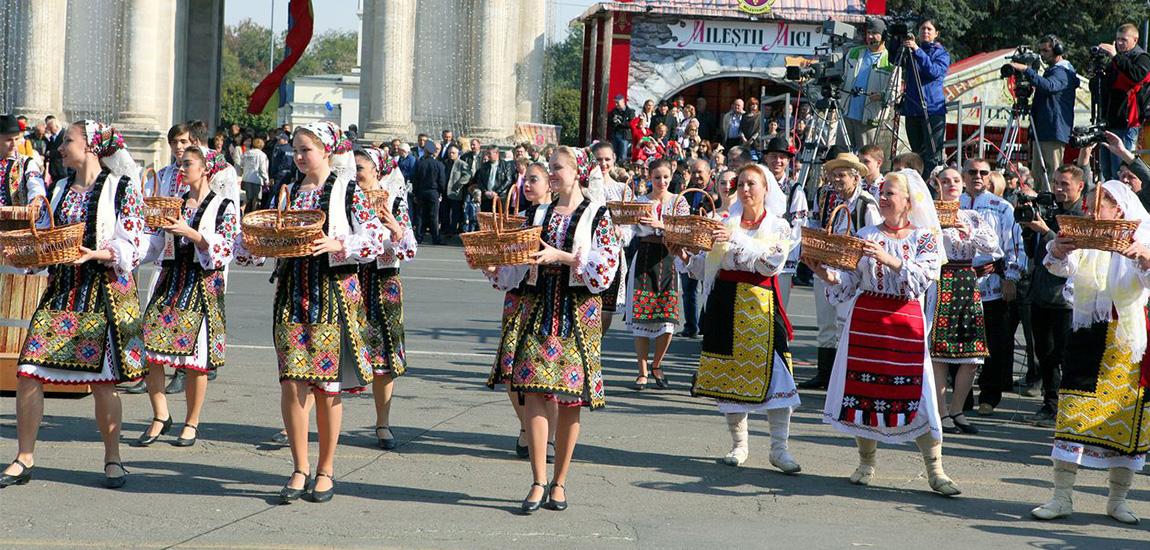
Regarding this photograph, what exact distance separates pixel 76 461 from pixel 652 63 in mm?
30362

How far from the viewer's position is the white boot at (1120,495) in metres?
7.32

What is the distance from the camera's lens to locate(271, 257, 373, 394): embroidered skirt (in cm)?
701

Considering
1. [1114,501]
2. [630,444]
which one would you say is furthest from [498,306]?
[1114,501]

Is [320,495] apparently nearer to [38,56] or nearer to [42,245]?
[42,245]

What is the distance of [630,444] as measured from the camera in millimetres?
9000

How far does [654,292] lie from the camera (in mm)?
11617

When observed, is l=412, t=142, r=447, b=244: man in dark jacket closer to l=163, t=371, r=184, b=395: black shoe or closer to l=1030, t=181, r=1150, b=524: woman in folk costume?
l=163, t=371, r=184, b=395: black shoe

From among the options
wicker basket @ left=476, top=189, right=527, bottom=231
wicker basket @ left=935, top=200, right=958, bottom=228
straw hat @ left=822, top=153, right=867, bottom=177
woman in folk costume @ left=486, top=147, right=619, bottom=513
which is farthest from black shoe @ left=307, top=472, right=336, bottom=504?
wicker basket @ left=935, top=200, right=958, bottom=228

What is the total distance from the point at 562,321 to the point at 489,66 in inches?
904

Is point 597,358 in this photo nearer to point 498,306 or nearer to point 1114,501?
point 1114,501

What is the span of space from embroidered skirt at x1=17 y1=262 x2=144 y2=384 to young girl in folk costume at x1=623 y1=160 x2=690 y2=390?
4.88 m

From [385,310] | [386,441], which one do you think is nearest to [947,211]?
[385,310]

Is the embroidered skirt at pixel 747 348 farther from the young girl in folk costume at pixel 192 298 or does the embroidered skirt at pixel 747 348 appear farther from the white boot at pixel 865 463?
the young girl in folk costume at pixel 192 298

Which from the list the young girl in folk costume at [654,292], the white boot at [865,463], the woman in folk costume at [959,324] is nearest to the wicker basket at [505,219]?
the white boot at [865,463]
